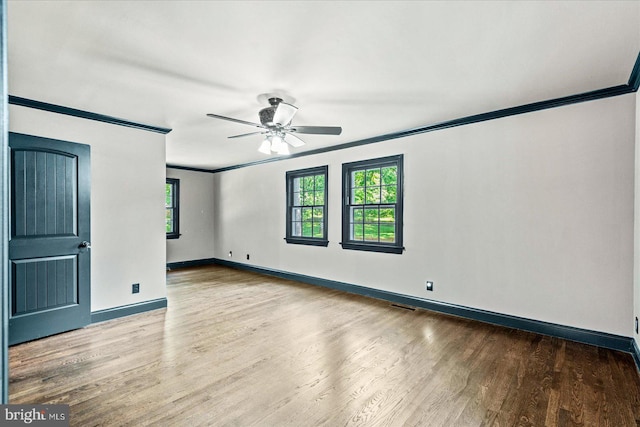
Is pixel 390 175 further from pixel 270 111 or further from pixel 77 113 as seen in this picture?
pixel 77 113

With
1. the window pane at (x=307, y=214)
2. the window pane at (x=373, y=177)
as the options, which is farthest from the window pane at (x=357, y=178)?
the window pane at (x=307, y=214)

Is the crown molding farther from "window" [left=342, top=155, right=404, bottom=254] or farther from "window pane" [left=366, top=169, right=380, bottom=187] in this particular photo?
"window pane" [left=366, top=169, right=380, bottom=187]

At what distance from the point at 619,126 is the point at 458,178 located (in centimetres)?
155

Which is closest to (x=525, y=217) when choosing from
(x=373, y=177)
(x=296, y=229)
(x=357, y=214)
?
(x=373, y=177)

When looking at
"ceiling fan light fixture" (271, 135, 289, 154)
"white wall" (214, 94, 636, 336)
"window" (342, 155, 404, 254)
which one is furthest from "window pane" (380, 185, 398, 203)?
"ceiling fan light fixture" (271, 135, 289, 154)

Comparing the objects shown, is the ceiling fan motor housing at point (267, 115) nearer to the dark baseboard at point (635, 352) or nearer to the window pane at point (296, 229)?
the window pane at point (296, 229)

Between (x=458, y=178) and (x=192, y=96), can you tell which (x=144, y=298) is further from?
(x=458, y=178)

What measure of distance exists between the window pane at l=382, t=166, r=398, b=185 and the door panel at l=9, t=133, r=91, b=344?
3.91m

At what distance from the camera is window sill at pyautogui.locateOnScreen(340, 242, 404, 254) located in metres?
4.66

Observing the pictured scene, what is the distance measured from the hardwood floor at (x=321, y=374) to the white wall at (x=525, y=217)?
473mm

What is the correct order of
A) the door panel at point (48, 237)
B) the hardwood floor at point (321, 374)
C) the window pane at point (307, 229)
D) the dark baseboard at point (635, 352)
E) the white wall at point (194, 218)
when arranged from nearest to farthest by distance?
the hardwood floor at point (321, 374) → the dark baseboard at point (635, 352) → the door panel at point (48, 237) → the window pane at point (307, 229) → the white wall at point (194, 218)

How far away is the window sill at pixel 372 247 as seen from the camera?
15.3 feet

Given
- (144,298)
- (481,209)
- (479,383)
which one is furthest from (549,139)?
(144,298)

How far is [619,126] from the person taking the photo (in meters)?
3.00
